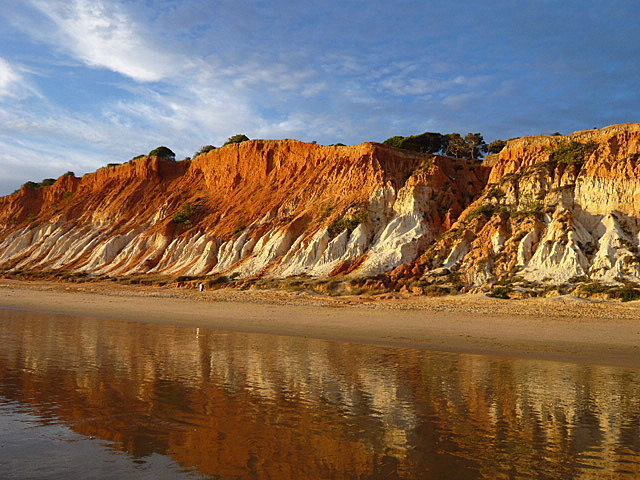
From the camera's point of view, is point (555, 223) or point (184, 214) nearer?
point (555, 223)

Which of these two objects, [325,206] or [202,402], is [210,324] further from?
[325,206]

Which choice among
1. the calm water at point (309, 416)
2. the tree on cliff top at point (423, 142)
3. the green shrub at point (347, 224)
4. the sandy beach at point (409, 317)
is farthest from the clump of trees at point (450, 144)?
the calm water at point (309, 416)

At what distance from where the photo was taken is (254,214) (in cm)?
4519

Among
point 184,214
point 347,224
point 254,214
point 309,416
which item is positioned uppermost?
point 184,214

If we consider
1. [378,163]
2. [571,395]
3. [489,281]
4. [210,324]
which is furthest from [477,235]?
[571,395]

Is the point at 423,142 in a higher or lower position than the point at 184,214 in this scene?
higher

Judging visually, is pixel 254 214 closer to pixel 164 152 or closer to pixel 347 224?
pixel 347 224

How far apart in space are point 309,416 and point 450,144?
1942 inches

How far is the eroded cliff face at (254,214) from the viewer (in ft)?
118

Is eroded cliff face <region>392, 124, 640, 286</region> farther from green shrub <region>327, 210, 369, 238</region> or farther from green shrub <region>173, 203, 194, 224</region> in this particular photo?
green shrub <region>173, 203, 194, 224</region>

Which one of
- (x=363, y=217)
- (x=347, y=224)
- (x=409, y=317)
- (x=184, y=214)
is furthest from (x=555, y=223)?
(x=184, y=214)

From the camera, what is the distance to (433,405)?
8.08 metres

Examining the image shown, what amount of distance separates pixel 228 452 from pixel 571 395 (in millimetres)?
6302

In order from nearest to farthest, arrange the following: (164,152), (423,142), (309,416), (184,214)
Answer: (309,416) < (184,214) < (423,142) < (164,152)
